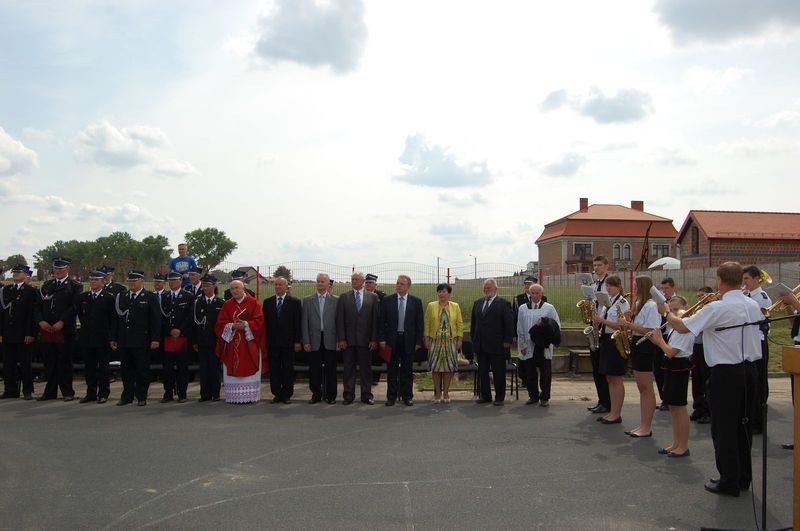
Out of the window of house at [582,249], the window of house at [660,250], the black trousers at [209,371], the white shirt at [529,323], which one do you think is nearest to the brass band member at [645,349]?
the white shirt at [529,323]

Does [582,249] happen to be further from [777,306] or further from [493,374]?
[777,306]

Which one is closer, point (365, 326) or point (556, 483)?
point (556, 483)

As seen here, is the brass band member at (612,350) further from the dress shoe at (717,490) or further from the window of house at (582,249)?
the window of house at (582,249)

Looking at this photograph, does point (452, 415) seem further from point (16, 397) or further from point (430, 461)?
point (16, 397)

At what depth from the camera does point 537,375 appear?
10.6m

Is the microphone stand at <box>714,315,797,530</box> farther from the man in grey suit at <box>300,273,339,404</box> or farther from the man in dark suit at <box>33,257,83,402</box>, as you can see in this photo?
the man in dark suit at <box>33,257,83,402</box>

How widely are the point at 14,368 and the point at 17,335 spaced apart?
569mm

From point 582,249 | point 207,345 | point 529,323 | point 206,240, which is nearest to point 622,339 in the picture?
point 529,323

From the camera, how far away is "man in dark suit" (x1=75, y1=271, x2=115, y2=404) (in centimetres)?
1064

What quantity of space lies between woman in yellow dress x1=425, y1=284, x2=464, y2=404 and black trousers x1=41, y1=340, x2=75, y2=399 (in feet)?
19.2

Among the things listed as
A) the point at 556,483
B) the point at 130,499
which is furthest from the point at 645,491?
the point at 130,499

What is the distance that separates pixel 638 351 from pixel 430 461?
115 inches

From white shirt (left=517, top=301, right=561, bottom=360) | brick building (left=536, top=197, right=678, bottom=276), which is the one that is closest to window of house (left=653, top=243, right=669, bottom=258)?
brick building (left=536, top=197, right=678, bottom=276)

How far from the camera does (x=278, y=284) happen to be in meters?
11.2
